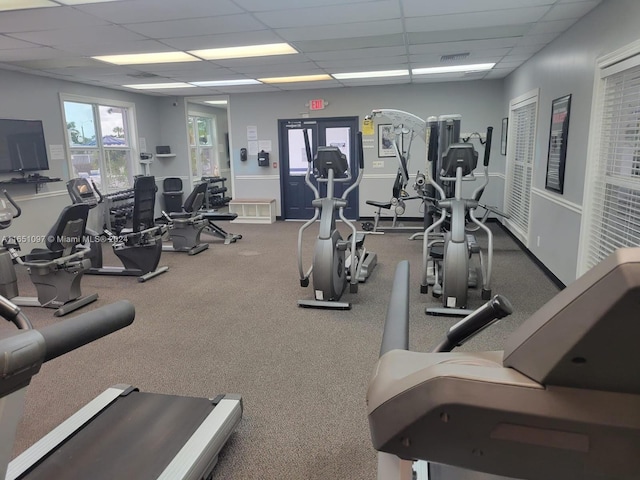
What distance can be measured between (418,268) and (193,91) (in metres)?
5.91

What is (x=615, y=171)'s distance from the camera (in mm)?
3551

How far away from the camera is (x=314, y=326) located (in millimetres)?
3791

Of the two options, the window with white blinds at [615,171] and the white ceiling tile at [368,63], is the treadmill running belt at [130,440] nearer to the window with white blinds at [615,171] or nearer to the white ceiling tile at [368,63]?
the window with white blinds at [615,171]

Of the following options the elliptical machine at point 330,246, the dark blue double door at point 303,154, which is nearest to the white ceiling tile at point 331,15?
the elliptical machine at point 330,246

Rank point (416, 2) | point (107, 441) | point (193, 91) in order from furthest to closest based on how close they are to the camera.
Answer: point (193, 91) → point (416, 2) → point (107, 441)

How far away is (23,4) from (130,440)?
3379 millimetres

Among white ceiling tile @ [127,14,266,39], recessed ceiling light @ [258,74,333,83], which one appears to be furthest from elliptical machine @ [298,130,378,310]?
recessed ceiling light @ [258,74,333,83]

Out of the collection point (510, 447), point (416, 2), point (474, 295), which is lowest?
point (474, 295)

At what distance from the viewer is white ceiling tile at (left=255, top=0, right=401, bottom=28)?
360cm

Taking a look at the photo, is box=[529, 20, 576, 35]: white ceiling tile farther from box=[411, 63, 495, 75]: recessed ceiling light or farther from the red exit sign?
the red exit sign

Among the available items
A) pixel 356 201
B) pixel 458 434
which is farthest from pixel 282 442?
pixel 356 201

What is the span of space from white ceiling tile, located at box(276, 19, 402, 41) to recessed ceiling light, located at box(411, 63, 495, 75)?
2.47 m

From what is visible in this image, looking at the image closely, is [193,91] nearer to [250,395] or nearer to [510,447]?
[250,395]

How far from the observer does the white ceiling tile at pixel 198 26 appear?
387 cm
